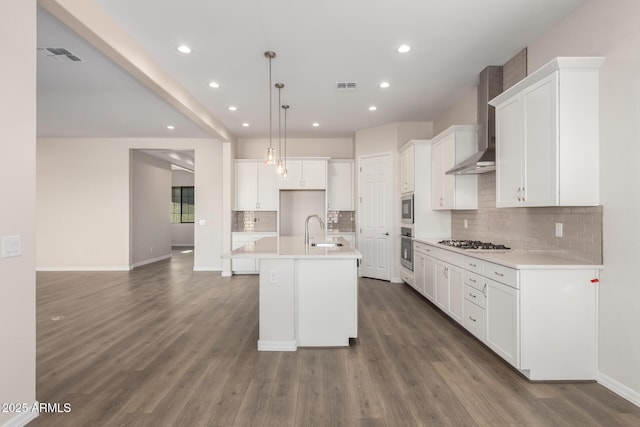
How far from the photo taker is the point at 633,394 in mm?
2121

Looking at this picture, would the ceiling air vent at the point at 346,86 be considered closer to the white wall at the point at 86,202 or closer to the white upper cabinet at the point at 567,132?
the white upper cabinet at the point at 567,132

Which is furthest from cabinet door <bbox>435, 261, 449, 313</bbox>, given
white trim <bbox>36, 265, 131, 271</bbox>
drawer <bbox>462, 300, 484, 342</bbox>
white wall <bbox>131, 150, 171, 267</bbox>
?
white wall <bbox>131, 150, 171, 267</bbox>

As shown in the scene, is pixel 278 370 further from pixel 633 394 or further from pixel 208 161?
pixel 208 161

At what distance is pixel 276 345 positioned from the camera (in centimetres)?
296

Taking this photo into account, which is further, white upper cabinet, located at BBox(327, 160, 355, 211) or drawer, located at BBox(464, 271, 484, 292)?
white upper cabinet, located at BBox(327, 160, 355, 211)

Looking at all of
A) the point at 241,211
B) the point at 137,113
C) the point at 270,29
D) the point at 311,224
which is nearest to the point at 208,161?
the point at 241,211

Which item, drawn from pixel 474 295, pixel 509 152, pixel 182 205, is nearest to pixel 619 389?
pixel 474 295

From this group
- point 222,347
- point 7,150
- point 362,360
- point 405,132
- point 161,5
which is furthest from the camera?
point 405,132

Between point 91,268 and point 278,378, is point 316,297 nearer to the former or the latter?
point 278,378

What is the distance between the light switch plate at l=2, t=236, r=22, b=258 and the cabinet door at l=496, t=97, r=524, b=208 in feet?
11.9

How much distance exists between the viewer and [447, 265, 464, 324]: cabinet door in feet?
11.1

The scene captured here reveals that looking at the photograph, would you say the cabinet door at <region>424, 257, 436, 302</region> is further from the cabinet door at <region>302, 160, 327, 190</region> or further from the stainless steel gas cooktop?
the cabinet door at <region>302, 160, 327, 190</region>

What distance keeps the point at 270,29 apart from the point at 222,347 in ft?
9.77

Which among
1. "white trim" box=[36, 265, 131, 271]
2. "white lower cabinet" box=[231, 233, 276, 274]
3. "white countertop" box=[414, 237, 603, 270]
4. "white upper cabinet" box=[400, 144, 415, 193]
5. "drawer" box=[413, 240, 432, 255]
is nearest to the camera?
"white countertop" box=[414, 237, 603, 270]
